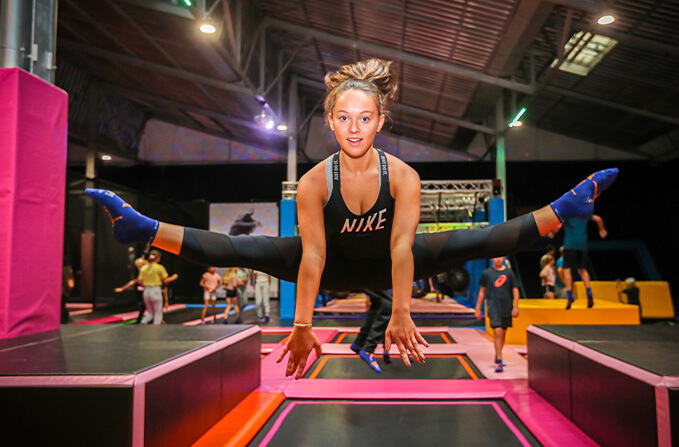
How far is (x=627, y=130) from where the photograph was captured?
13047 mm

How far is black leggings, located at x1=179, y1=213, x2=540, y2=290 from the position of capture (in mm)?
2045

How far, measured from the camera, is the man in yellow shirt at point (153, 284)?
23.9ft

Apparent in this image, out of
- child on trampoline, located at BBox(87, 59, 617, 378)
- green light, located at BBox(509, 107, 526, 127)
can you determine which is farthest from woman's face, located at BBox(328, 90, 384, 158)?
green light, located at BBox(509, 107, 526, 127)

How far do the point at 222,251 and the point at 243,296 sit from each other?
292 inches

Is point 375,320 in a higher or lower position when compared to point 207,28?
lower

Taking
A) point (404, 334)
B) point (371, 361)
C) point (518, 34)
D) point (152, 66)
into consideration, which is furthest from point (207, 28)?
point (404, 334)

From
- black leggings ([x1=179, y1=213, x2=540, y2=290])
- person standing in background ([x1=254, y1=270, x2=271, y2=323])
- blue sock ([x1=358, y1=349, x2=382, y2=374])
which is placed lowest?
blue sock ([x1=358, y1=349, x2=382, y2=374])

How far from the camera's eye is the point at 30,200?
3.47 m

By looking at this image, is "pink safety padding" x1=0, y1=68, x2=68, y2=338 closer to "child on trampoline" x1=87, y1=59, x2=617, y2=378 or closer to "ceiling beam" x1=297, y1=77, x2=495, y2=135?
"child on trampoline" x1=87, y1=59, x2=617, y2=378

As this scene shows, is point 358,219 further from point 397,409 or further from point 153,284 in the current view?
point 153,284

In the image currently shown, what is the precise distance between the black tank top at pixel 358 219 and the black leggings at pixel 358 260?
0.34 feet

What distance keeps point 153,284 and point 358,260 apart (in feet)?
20.4

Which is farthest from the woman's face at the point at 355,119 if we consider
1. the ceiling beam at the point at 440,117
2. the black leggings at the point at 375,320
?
the ceiling beam at the point at 440,117

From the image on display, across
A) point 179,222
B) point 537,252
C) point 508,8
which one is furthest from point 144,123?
point 537,252
